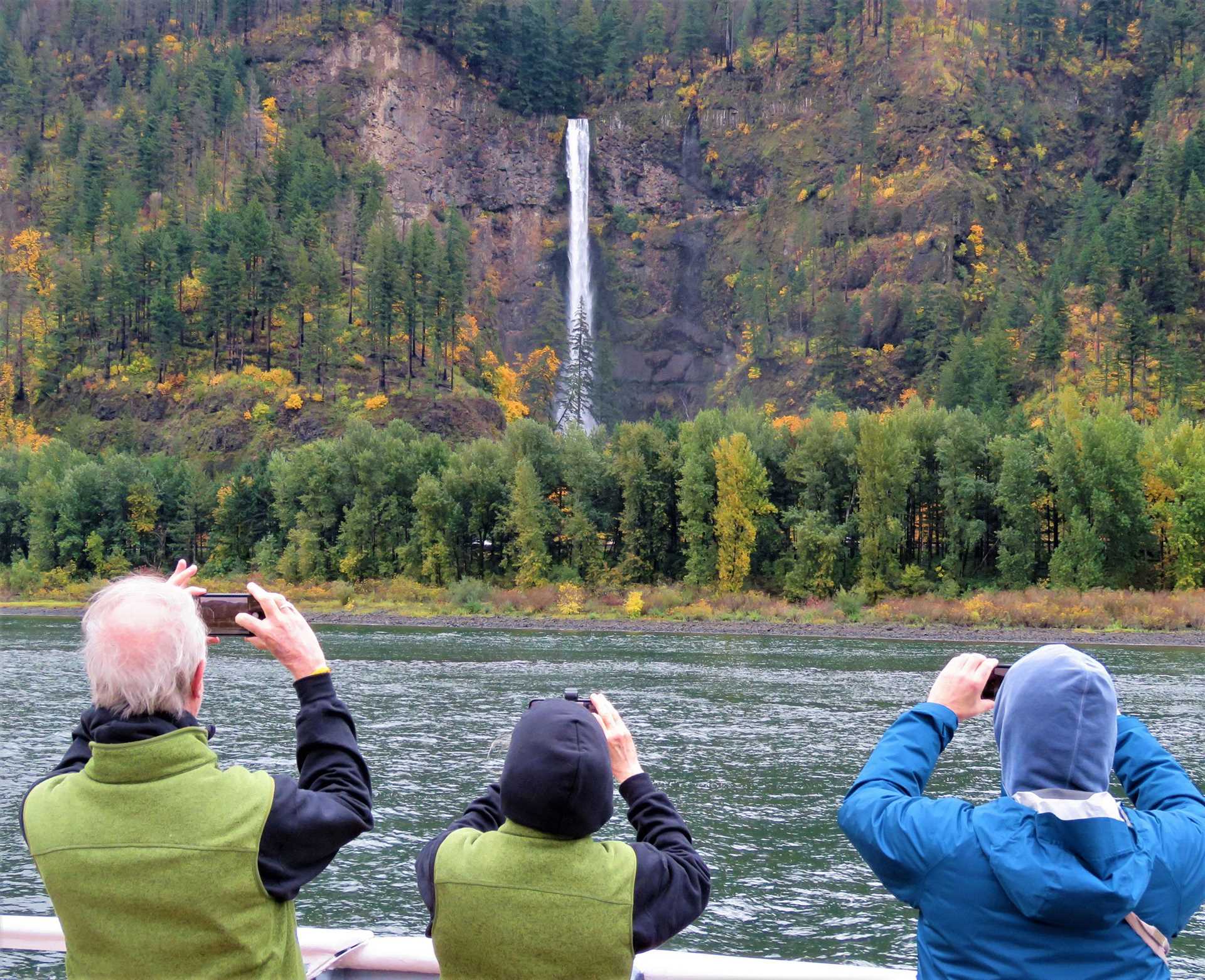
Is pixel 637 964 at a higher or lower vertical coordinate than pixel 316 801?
lower

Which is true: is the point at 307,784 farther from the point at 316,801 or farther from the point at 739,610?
the point at 739,610

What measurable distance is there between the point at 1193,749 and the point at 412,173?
12131 centimetres

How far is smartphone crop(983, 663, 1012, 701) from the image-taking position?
3.87 m

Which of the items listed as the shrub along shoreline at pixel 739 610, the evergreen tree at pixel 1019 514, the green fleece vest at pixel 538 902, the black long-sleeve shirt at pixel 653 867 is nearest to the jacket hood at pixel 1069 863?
the black long-sleeve shirt at pixel 653 867

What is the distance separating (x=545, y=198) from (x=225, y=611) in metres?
135

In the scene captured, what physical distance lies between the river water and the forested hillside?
20601mm

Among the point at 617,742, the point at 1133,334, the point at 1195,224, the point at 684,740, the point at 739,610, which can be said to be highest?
the point at 1195,224

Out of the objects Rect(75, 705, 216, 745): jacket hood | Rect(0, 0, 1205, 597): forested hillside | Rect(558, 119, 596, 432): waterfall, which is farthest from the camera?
Rect(558, 119, 596, 432): waterfall

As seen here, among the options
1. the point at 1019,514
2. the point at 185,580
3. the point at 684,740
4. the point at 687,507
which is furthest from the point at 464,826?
the point at 687,507

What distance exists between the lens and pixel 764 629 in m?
58.8

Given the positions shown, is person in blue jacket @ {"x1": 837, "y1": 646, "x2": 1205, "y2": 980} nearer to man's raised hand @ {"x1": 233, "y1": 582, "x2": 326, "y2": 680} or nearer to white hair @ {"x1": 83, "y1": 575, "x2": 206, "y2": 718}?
man's raised hand @ {"x1": 233, "y1": 582, "x2": 326, "y2": 680}

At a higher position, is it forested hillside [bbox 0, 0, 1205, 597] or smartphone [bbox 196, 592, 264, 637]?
forested hillside [bbox 0, 0, 1205, 597]

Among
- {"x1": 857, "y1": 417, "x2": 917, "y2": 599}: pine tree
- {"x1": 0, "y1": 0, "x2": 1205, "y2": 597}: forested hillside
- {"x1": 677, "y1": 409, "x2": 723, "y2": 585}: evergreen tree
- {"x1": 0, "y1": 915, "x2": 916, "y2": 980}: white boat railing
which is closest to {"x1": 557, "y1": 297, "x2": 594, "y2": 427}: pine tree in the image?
{"x1": 0, "y1": 0, "x2": 1205, "y2": 597}: forested hillside

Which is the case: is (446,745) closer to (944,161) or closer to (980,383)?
(980,383)
